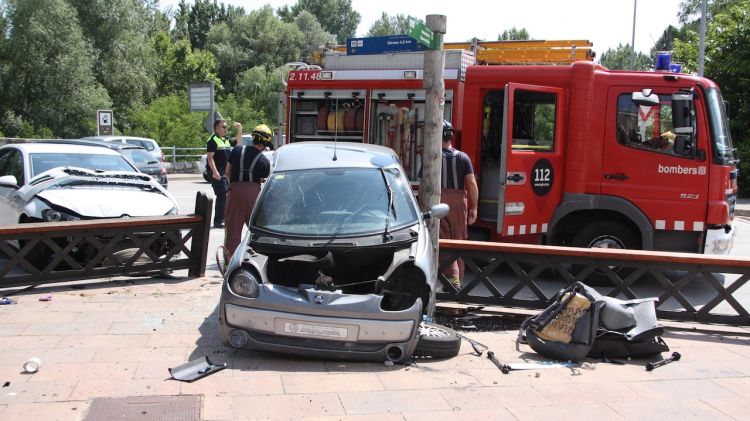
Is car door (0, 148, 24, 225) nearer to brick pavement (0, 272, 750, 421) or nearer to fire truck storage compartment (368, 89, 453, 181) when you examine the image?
brick pavement (0, 272, 750, 421)

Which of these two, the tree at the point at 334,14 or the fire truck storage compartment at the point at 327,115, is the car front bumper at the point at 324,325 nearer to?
the fire truck storage compartment at the point at 327,115

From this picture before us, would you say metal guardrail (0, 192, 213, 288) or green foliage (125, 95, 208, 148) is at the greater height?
green foliage (125, 95, 208, 148)

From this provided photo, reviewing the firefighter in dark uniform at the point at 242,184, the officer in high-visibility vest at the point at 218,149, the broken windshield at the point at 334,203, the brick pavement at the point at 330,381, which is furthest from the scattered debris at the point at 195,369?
the officer in high-visibility vest at the point at 218,149

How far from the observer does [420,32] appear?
19.8 ft

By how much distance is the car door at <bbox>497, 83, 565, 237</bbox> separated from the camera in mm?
8320

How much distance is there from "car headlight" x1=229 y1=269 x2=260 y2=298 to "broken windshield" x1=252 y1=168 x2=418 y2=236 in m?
0.64

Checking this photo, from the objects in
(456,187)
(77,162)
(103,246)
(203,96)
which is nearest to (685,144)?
(456,187)

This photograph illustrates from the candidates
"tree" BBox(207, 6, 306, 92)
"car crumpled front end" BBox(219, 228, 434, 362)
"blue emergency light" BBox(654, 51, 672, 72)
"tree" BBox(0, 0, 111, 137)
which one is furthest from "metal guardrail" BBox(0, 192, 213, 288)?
"tree" BBox(207, 6, 306, 92)

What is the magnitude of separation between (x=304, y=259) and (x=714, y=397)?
3.21 meters

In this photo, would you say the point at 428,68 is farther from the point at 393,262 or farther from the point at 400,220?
the point at 393,262

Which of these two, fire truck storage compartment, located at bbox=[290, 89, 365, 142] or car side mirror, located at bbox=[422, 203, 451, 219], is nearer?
car side mirror, located at bbox=[422, 203, 451, 219]

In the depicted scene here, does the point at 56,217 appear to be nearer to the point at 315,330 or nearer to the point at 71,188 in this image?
the point at 71,188

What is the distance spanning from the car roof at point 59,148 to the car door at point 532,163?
216 inches

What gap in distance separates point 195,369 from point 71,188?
14.4 feet
